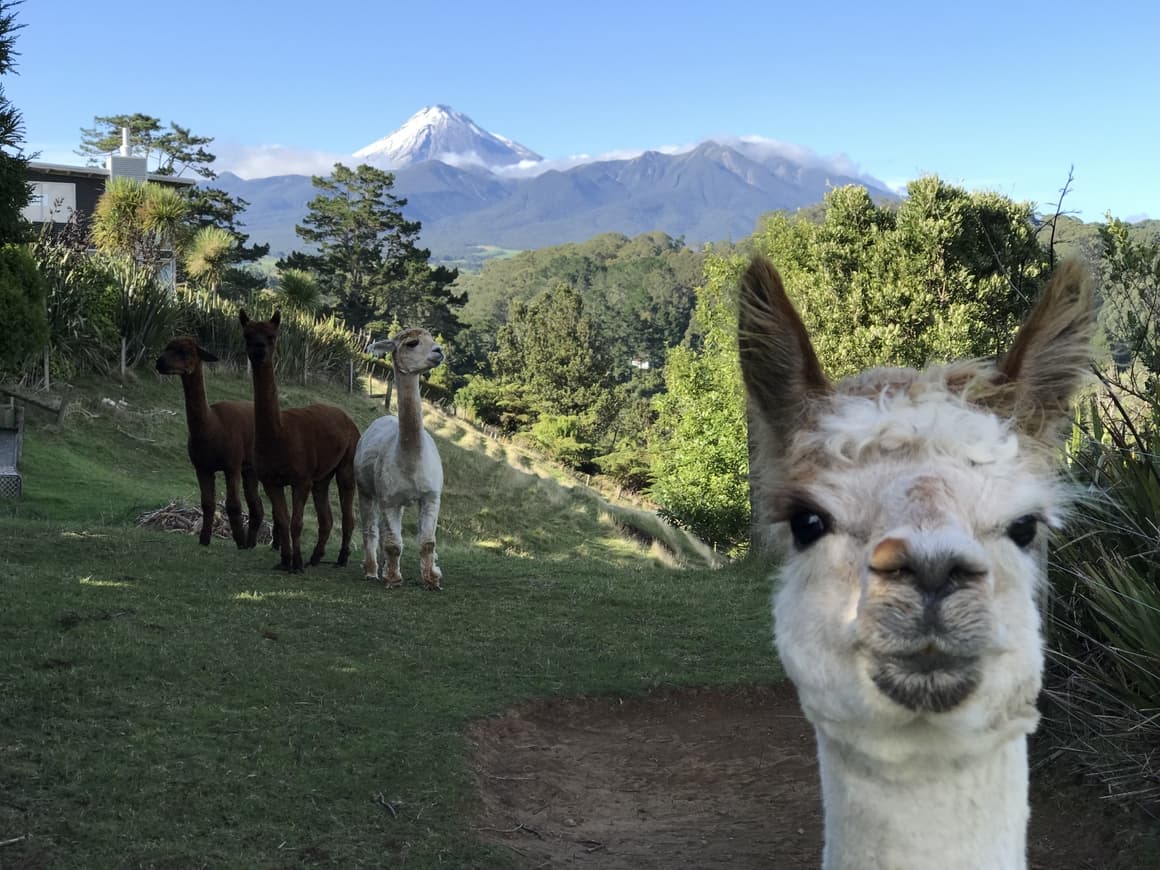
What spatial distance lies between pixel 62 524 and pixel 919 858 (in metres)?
12.3

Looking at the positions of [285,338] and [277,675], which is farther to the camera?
[285,338]

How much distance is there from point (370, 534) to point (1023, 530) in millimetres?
9879

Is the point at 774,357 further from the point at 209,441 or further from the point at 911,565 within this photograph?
the point at 209,441

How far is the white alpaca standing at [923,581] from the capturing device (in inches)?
71.5

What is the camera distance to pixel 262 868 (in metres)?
4.38

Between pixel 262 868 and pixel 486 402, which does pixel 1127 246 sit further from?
pixel 486 402

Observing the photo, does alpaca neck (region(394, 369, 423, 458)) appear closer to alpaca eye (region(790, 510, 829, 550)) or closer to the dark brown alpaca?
the dark brown alpaca

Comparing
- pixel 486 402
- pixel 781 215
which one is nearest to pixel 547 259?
pixel 486 402

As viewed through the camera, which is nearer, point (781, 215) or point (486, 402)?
point (781, 215)

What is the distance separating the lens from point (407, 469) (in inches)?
419

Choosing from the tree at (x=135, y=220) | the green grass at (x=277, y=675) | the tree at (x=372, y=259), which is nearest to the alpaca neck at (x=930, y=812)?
the green grass at (x=277, y=675)

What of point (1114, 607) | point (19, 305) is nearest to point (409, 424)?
point (19, 305)

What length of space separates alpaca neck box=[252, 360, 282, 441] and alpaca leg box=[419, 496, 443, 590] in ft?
6.12

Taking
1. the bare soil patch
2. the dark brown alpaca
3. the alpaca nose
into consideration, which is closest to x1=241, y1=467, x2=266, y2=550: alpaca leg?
the dark brown alpaca
